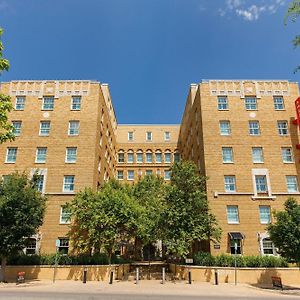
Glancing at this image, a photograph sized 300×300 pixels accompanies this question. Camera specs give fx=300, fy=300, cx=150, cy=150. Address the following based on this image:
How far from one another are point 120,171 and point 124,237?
29.2 metres

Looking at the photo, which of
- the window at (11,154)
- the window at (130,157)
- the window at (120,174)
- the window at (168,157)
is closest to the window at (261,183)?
the window at (168,157)

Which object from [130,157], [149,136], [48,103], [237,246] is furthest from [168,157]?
[237,246]

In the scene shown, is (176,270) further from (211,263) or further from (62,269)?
(62,269)

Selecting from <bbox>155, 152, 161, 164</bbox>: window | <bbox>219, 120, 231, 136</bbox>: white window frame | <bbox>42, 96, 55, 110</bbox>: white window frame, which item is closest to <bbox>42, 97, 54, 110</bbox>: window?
<bbox>42, 96, 55, 110</bbox>: white window frame

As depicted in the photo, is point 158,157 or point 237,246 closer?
point 237,246

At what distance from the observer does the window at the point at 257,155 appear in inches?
1315

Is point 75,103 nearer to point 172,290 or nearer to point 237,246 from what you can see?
point 237,246

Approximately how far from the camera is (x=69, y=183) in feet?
109

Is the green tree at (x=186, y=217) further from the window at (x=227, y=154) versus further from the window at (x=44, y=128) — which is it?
the window at (x=44, y=128)

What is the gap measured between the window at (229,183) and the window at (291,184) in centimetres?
583


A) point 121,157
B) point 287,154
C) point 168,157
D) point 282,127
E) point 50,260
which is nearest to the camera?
point 50,260

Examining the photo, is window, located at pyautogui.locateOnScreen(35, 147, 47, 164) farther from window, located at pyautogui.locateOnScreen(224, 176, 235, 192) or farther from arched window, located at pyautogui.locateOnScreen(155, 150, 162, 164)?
arched window, located at pyautogui.locateOnScreen(155, 150, 162, 164)

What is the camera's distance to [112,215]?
85.6ft

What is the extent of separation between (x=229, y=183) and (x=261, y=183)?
11.2 ft
